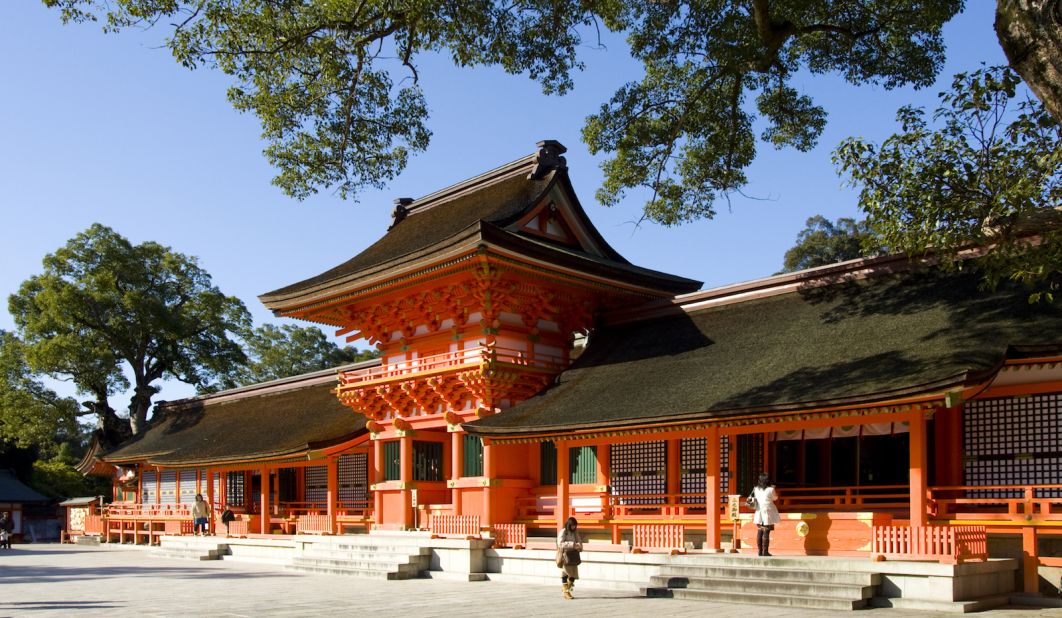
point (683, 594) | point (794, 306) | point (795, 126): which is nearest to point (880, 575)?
point (683, 594)

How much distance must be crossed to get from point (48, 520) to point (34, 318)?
11.2 m

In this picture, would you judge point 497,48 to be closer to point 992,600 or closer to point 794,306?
point 794,306

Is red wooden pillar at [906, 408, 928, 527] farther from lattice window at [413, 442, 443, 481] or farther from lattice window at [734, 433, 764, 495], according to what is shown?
lattice window at [413, 442, 443, 481]

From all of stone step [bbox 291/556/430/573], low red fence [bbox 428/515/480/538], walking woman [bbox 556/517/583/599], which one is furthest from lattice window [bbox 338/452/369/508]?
walking woman [bbox 556/517/583/599]

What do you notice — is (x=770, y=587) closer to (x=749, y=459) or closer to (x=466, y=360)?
(x=749, y=459)

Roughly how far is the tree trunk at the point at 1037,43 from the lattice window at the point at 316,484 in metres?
24.7

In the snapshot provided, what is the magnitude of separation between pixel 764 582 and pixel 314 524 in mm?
15372

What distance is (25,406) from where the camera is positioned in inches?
1740

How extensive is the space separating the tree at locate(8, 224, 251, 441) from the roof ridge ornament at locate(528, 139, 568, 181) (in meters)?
25.8

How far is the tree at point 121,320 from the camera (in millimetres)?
44094

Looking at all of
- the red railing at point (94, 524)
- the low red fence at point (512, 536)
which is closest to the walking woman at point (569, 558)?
the low red fence at point (512, 536)

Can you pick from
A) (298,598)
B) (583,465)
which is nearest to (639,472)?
(583,465)

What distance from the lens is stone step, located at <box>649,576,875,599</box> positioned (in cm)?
1459

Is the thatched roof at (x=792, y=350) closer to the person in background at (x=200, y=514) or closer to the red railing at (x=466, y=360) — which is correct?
the red railing at (x=466, y=360)
